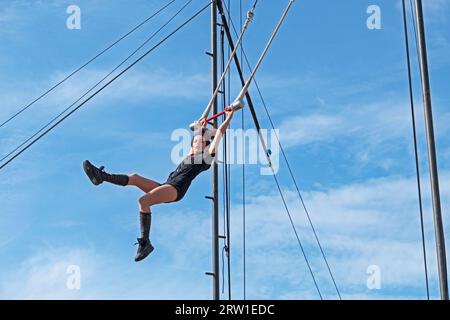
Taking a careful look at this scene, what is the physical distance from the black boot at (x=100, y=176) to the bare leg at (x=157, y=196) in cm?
31

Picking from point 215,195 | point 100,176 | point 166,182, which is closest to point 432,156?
point 166,182

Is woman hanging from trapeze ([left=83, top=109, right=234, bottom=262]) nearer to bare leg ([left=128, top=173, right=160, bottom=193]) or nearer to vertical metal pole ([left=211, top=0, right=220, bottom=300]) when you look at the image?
bare leg ([left=128, top=173, right=160, bottom=193])

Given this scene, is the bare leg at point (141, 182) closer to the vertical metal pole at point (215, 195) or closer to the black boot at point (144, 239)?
the black boot at point (144, 239)

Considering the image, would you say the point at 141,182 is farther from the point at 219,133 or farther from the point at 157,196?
the point at 219,133

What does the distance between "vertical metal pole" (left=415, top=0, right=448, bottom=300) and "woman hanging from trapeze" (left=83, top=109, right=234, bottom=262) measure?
90.4 inches

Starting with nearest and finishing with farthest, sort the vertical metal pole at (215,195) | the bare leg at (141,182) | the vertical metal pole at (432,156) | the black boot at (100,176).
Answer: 1. the vertical metal pole at (432,156)
2. the black boot at (100,176)
3. the bare leg at (141,182)
4. the vertical metal pole at (215,195)

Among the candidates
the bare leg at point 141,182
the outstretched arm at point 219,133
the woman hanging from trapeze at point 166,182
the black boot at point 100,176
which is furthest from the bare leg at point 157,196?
the outstretched arm at point 219,133

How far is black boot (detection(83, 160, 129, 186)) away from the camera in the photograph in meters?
9.62

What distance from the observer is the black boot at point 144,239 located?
31.6 ft

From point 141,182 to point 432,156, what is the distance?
3.33 meters
